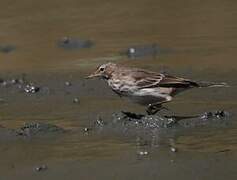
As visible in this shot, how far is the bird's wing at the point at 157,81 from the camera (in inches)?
398

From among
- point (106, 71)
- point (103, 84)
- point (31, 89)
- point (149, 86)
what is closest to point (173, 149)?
point (149, 86)

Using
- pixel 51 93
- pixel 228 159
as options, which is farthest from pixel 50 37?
pixel 228 159

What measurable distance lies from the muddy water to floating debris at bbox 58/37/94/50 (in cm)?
14

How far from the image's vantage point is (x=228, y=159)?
8.13 meters

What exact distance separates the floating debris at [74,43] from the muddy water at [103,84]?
136 millimetres

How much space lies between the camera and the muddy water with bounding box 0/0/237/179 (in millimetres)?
8250

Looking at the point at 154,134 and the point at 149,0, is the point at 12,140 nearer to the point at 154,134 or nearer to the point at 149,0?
the point at 154,134

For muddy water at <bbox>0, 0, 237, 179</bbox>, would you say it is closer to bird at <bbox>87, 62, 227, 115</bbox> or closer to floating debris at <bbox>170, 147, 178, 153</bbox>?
floating debris at <bbox>170, 147, 178, 153</bbox>

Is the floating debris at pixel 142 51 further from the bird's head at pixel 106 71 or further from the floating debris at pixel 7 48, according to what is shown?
the bird's head at pixel 106 71

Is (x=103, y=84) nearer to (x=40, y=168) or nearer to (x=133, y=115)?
(x=133, y=115)

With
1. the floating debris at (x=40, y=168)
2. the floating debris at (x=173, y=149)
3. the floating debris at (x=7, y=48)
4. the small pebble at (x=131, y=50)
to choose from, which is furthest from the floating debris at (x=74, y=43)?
the floating debris at (x=40, y=168)

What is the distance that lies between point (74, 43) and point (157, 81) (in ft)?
17.4

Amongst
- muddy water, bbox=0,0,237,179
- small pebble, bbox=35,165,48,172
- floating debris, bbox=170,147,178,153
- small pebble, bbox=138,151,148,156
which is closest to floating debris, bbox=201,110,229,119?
muddy water, bbox=0,0,237,179

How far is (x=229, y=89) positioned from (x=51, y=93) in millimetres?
2053
